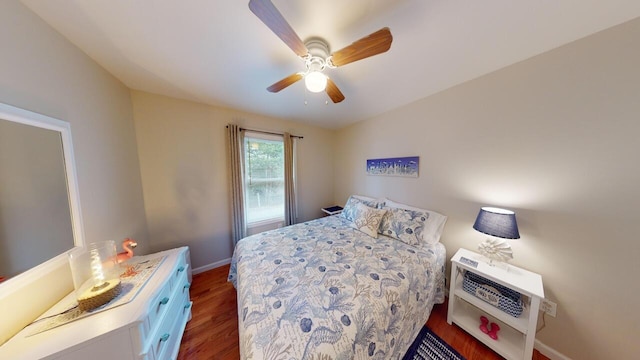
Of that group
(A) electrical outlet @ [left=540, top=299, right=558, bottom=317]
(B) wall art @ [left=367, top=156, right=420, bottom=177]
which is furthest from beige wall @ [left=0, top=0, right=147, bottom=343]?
(A) electrical outlet @ [left=540, top=299, right=558, bottom=317]

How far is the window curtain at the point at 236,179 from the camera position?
7.52ft

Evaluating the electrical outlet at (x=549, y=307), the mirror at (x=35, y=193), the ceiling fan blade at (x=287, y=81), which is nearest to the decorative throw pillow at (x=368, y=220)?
the electrical outlet at (x=549, y=307)

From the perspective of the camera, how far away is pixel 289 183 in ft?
9.11

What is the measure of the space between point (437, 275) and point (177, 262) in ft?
7.74

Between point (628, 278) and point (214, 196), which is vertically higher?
point (214, 196)

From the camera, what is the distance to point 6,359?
674 mm

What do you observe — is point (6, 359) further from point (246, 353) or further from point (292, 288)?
point (292, 288)

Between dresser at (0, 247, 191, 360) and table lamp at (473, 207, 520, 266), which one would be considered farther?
table lamp at (473, 207, 520, 266)

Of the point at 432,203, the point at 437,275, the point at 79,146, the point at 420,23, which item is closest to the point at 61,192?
the point at 79,146

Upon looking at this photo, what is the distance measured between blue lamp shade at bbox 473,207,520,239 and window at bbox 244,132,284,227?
245 centimetres

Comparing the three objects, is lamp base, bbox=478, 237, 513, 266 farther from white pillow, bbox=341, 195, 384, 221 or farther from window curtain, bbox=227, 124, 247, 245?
window curtain, bbox=227, 124, 247, 245

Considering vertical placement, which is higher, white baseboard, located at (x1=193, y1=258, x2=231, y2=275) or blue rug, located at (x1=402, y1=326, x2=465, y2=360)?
white baseboard, located at (x1=193, y1=258, x2=231, y2=275)

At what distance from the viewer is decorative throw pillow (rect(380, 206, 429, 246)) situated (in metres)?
1.76

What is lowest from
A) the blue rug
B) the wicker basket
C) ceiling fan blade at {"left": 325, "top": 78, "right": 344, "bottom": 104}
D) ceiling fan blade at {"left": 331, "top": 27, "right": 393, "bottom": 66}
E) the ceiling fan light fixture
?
the blue rug
